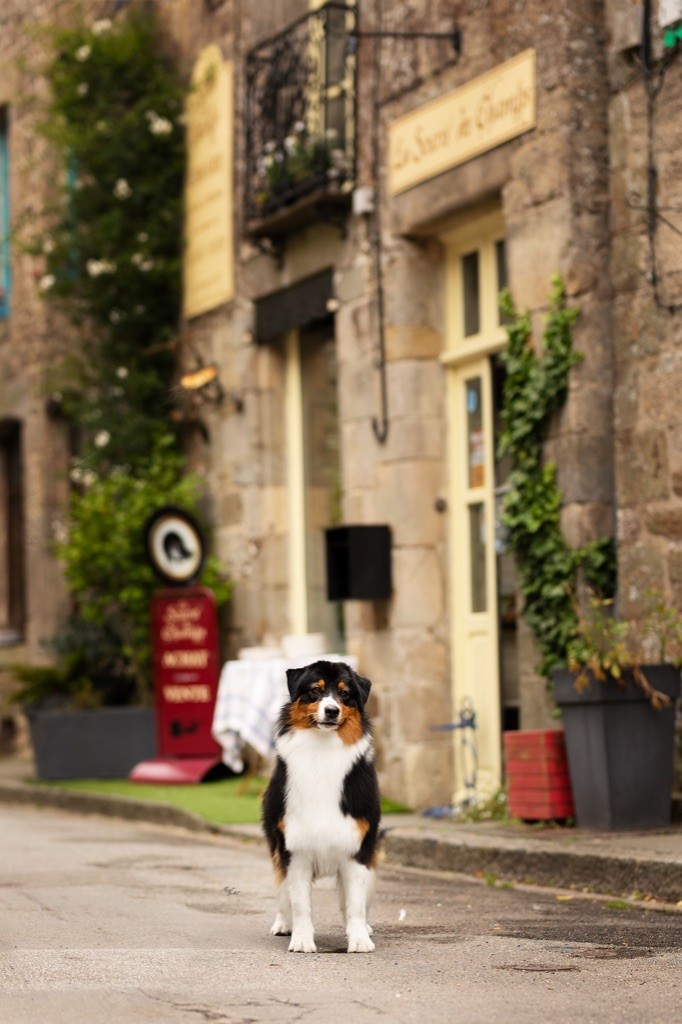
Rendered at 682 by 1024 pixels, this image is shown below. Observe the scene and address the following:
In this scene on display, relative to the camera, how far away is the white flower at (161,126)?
48.6 ft

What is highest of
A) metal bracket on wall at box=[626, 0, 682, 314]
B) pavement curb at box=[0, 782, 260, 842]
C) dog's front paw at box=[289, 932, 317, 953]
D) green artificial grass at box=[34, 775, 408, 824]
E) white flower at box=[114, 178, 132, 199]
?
white flower at box=[114, 178, 132, 199]

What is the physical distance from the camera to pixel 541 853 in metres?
8.27

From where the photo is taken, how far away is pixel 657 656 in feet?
29.8

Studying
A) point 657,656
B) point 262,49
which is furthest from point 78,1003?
point 262,49

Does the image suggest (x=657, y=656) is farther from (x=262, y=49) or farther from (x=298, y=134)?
(x=262, y=49)

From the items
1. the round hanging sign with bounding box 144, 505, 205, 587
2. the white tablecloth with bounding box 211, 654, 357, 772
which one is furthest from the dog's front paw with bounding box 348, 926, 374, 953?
the round hanging sign with bounding box 144, 505, 205, 587

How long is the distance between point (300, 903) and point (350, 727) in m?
0.60

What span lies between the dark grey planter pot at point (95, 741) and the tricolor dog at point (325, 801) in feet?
25.6

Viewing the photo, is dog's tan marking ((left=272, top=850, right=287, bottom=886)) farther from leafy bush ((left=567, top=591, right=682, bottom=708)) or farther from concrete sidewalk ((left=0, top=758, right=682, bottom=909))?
leafy bush ((left=567, top=591, right=682, bottom=708))

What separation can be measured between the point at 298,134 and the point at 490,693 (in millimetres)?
4064

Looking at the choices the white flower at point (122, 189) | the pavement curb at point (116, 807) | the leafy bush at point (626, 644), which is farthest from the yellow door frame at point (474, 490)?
the white flower at point (122, 189)

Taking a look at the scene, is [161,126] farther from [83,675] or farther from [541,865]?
[541,865]

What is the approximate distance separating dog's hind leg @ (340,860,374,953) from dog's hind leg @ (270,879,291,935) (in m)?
0.27

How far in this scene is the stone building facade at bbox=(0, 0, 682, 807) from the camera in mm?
9414
